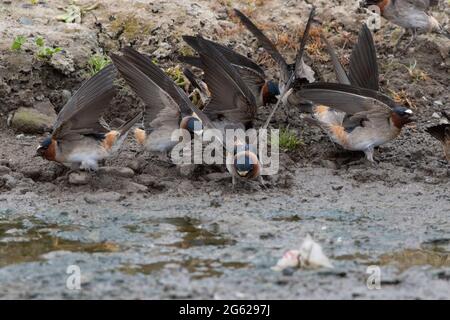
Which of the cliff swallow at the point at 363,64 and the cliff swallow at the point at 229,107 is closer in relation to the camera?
the cliff swallow at the point at 229,107

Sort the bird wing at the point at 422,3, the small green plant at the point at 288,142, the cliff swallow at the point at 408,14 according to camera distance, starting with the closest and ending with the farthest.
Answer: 1. the small green plant at the point at 288,142
2. the cliff swallow at the point at 408,14
3. the bird wing at the point at 422,3

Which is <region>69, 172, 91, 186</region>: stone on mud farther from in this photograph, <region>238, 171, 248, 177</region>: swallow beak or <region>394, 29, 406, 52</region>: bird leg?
<region>394, 29, 406, 52</region>: bird leg

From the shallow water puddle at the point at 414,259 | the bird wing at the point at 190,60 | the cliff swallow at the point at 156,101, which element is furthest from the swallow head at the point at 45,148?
the shallow water puddle at the point at 414,259

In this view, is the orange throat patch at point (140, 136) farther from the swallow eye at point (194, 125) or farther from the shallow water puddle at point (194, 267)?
the shallow water puddle at point (194, 267)

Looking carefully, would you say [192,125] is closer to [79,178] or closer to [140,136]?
[140,136]

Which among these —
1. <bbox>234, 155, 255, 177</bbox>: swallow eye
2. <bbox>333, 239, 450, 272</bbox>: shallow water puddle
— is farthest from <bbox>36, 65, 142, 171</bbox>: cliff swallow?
<bbox>333, 239, 450, 272</bbox>: shallow water puddle

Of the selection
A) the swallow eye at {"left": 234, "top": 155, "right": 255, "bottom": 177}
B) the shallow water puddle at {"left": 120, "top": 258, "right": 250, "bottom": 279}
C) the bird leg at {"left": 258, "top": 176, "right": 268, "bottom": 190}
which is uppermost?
the swallow eye at {"left": 234, "top": 155, "right": 255, "bottom": 177}

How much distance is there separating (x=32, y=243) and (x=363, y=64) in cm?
372

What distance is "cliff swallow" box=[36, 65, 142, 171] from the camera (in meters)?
8.40

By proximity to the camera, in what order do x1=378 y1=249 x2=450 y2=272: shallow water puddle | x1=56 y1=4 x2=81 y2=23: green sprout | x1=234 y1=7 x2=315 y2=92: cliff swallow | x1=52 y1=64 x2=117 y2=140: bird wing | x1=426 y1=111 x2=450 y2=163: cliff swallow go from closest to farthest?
x1=378 y1=249 x2=450 y2=272: shallow water puddle
x1=52 y1=64 x2=117 y2=140: bird wing
x1=426 y1=111 x2=450 y2=163: cliff swallow
x1=234 y1=7 x2=315 y2=92: cliff swallow
x1=56 y1=4 x2=81 y2=23: green sprout

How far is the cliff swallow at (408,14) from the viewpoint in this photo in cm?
1053

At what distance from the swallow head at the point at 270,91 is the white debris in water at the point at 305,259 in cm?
332

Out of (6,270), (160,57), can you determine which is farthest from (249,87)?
(6,270)

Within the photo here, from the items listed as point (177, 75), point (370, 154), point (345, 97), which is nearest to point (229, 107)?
point (177, 75)
